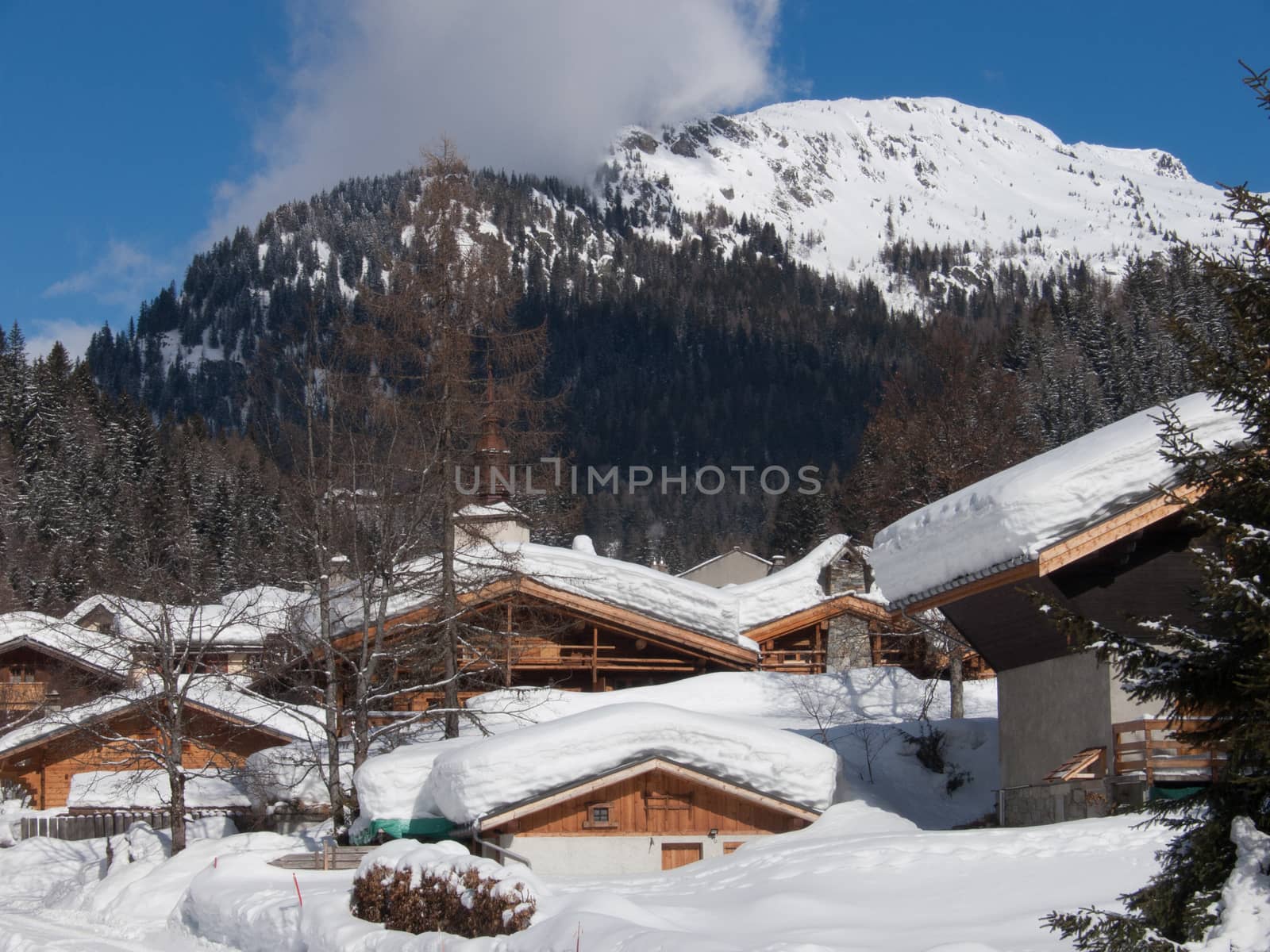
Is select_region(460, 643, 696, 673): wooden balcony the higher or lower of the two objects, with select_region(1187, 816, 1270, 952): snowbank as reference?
higher

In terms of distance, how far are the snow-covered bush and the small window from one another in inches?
197

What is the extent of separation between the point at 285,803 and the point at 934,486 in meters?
15.9

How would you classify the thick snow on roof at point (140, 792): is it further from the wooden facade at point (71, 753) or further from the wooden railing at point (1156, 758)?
the wooden railing at point (1156, 758)

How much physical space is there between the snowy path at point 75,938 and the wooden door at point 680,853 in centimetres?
660

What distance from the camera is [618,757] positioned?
64.0 feet

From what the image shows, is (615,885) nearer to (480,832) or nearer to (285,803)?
(480,832)

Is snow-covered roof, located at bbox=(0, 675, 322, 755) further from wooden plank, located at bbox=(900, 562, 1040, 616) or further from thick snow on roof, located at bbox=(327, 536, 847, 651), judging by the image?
wooden plank, located at bbox=(900, 562, 1040, 616)

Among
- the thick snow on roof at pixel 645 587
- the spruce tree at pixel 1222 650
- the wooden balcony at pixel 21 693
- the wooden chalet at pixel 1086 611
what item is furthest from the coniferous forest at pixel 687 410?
the wooden balcony at pixel 21 693

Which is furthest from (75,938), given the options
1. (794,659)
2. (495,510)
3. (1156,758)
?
(794,659)

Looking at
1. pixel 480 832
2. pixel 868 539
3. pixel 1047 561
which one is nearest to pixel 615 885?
pixel 480 832

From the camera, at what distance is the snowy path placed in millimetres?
16250

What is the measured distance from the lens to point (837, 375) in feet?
562

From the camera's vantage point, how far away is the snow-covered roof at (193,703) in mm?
26766

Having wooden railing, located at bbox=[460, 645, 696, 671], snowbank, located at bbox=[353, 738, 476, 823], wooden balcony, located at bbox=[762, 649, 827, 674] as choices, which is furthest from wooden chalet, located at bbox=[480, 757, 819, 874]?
wooden balcony, located at bbox=[762, 649, 827, 674]
